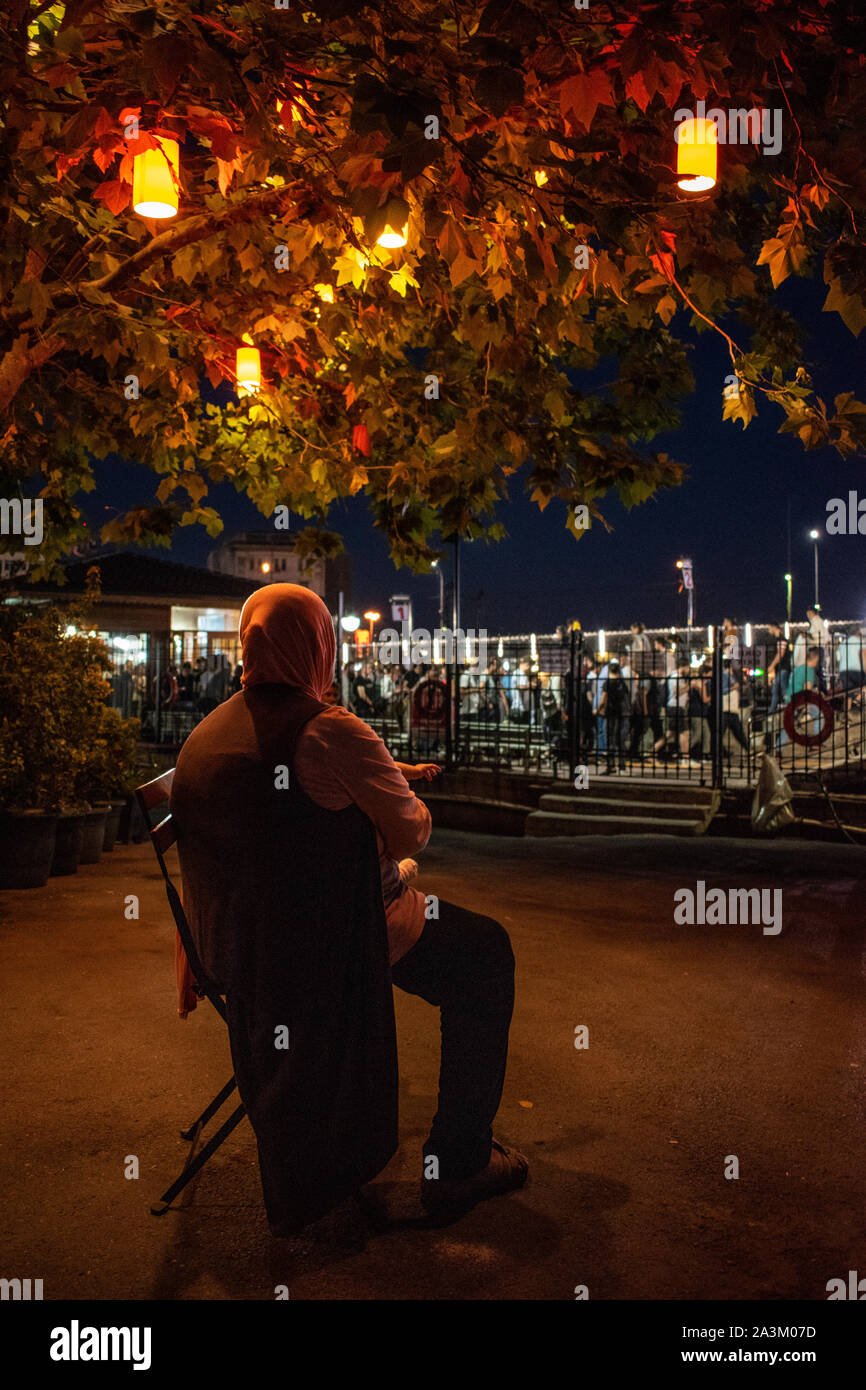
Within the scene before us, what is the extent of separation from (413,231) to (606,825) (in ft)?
27.6

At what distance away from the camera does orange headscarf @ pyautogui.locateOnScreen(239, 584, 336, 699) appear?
9.39 feet

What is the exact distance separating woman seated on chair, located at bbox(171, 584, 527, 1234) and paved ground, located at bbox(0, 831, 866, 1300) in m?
0.41

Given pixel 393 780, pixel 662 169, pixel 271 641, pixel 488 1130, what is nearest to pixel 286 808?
pixel 393 780

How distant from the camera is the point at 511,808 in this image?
1337 cm

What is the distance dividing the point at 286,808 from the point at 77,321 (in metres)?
4.13

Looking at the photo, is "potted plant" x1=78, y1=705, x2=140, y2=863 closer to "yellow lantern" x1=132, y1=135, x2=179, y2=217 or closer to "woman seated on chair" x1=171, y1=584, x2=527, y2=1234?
"yellow lantern" x1=132, y1=135, x2=179, y2=217

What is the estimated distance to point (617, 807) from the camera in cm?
1228

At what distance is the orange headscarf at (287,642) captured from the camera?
286cm

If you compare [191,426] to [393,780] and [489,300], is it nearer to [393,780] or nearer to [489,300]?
[489,300]

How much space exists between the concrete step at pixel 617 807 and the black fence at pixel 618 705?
2.09 ft

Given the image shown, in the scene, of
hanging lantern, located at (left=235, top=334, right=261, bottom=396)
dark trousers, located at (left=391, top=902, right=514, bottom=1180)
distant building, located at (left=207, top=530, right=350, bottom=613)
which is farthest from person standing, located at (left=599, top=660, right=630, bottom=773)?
distant building, located at (left=207, top=530, right=350, bottom=613)

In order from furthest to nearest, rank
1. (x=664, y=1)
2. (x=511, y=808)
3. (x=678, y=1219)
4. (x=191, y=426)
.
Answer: (x=511, y=808)
(x=191, y=426)
(x=664, y=1)
(x=678, y=1219)

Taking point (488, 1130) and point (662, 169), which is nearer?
point (488, 1130)
